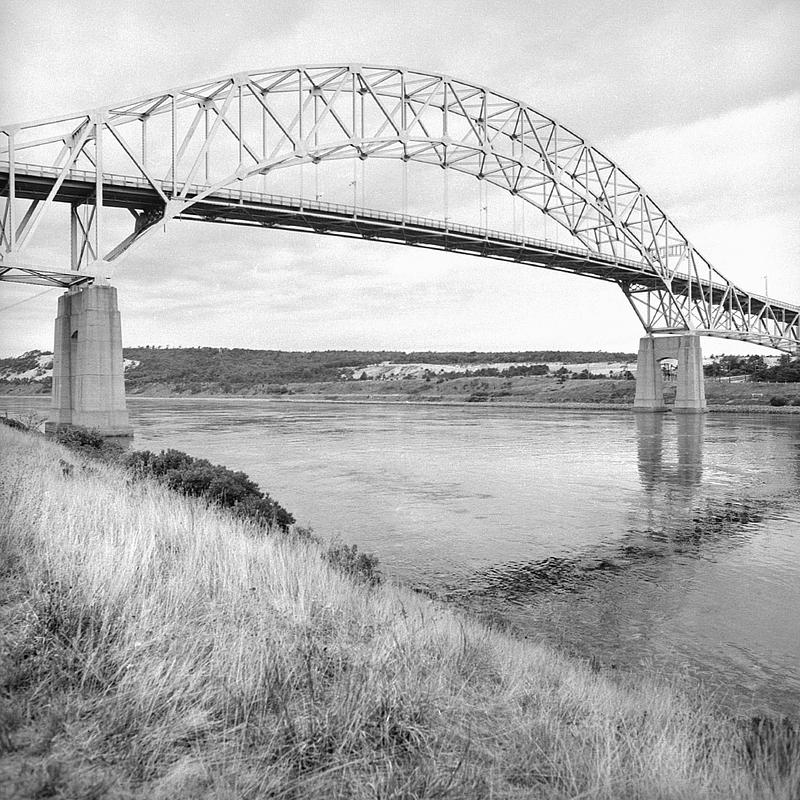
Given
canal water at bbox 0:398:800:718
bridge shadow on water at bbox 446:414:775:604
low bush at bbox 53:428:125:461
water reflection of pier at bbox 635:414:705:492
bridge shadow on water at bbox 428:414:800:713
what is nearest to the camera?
bridge shadow on water at bbox 428:414:800:713

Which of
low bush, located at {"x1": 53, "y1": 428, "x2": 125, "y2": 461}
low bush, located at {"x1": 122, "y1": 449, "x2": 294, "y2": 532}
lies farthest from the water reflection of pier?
low bush, located at {"x1": 53, "y1": 428, "x2": 125, "y2": 461}

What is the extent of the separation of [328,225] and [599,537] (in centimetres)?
4360

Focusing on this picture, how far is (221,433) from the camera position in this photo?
38938 millimetres

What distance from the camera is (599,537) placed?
13.2m

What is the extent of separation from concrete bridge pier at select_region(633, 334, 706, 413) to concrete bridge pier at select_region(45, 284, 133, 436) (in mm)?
55601

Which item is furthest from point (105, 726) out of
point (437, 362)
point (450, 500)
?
point (437, 362)

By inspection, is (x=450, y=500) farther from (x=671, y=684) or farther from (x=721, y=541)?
(x=671, y=684)

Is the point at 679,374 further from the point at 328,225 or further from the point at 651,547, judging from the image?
the point at 651,547

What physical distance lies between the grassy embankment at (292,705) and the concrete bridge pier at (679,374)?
69.7m

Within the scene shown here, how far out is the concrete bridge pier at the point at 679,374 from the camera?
7069 cm

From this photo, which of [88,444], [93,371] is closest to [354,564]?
[88,444]

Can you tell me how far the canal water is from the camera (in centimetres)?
748

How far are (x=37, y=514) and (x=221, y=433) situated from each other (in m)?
31.6

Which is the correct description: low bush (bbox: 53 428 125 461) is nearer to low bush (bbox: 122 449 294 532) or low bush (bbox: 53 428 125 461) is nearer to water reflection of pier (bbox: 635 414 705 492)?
low bush (bbox: 122 449 294 532)
